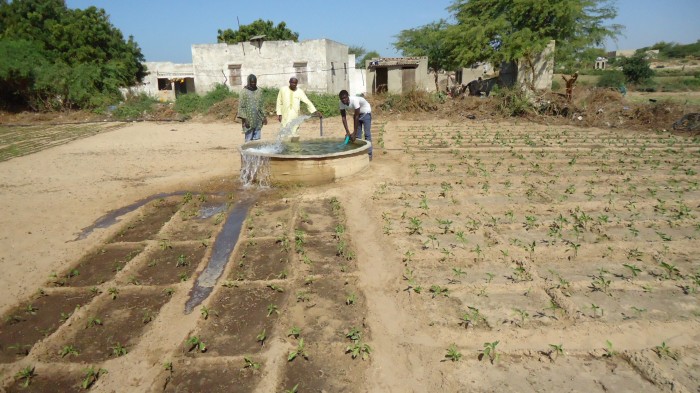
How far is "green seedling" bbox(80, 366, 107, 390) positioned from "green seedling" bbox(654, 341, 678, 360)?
379 cm

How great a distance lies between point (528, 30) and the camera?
17.3 meters

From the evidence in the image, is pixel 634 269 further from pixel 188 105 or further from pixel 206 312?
pixel 188 105

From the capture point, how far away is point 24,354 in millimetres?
2984

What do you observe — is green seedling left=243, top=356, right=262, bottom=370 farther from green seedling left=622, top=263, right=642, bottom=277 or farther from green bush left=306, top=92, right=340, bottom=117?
green bush left=306, top=92, right=340, bottom=117

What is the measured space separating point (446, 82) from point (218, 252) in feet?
79.2

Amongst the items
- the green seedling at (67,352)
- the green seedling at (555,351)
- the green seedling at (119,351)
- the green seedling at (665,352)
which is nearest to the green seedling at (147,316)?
the green seedling at (119,351)

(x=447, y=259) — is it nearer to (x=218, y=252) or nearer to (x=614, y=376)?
(x=614, y=376)

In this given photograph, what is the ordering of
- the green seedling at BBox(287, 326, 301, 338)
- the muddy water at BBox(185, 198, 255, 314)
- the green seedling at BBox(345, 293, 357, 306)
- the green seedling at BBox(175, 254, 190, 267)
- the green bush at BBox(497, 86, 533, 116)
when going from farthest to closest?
the green bush at BBox(497, 86, 533, 116), the green seedling at BBox(175, 254, 190, 267), the muddy water at BBox(185, 198, 255, 314), the green seedling at BBox(345, 293, 357, 306), the green seedling at BBox(287, 326, 301, 338)

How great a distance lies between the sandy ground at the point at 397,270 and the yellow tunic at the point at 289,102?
1.53m

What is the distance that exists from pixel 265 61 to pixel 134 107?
7.26 metres

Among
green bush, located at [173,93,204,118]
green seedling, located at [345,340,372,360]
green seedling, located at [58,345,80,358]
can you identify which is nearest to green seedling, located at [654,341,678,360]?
green seedling, located at [345,340,372,360]

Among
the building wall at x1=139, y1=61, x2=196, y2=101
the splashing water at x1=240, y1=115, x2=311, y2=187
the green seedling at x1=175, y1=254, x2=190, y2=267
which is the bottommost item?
the green seedling at x1=175, y1=254, x2=190, y2=267

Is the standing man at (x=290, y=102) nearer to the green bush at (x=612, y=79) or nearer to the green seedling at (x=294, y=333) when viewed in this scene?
the green seedling at (x=294, y=333)

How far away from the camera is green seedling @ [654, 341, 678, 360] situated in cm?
281
